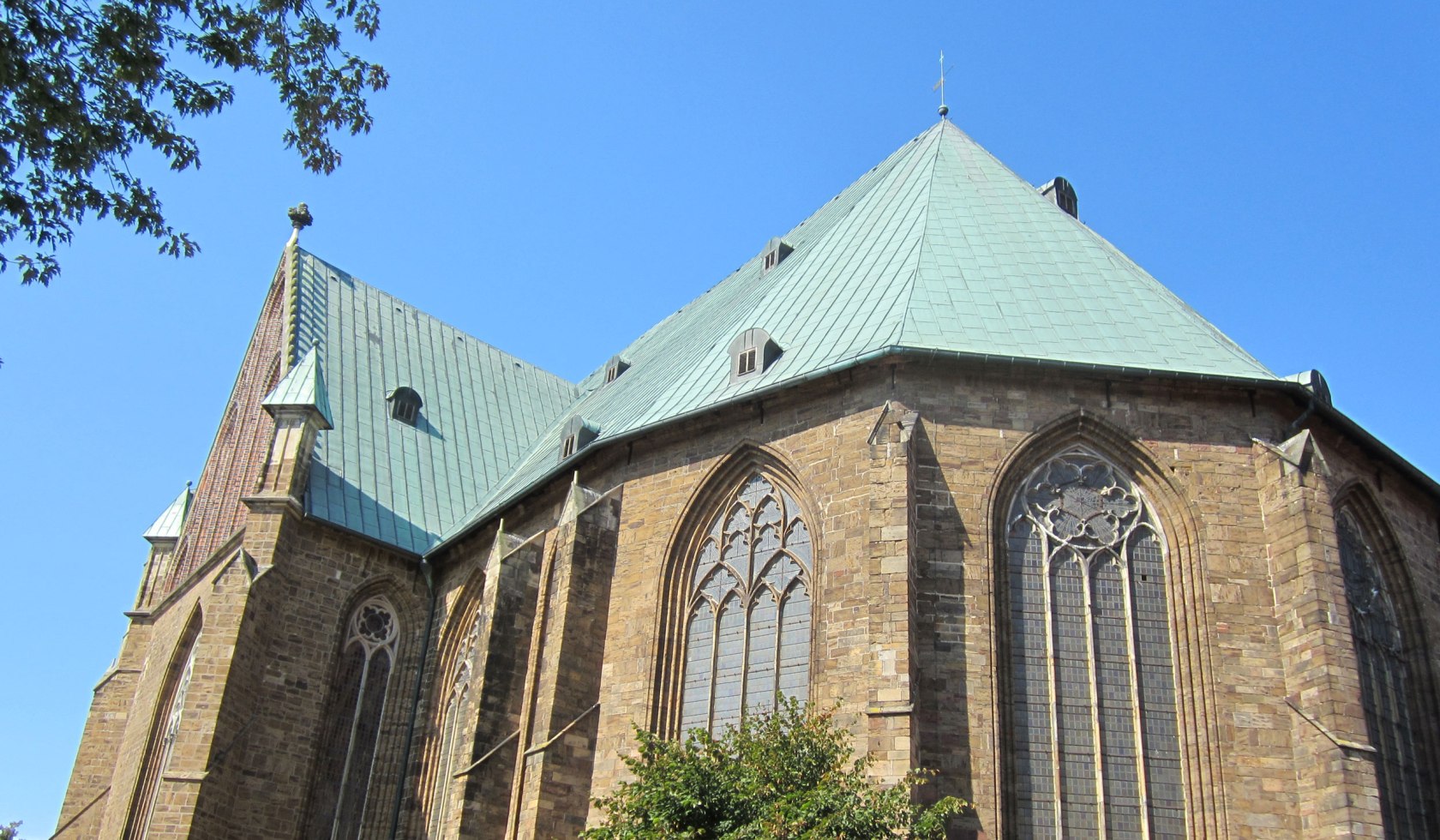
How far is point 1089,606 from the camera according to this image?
1481 cm

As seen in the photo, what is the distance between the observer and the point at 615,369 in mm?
26500

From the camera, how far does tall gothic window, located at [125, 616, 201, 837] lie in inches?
766

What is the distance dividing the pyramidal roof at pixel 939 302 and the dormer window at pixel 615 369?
2.50 metres

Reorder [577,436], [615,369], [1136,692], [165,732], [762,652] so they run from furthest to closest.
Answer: [615,369], [165,732], [577,436], [762,652], [1136,692]

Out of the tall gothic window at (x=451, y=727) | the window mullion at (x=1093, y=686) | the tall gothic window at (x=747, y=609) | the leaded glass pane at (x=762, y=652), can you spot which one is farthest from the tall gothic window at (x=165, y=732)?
the window mullion at (x=1093, y=686)

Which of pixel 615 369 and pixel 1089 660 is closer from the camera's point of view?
pixel 1089 660

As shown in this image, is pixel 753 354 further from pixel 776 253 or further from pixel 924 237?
pixel 776 253

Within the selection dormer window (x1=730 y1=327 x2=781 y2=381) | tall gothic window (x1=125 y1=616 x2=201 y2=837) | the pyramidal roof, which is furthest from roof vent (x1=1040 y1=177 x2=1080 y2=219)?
tall gothic window (x1=125 y1=616 x2=201 y2=837)

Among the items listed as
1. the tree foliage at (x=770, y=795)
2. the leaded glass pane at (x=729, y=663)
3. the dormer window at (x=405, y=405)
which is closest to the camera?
the tree foliage at (x=770, y=795)

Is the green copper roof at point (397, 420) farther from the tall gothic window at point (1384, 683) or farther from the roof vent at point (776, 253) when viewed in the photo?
the tall gothic window at point (1384, 683)

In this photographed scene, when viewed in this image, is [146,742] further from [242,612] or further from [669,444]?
[669,444]

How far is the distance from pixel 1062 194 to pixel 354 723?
15237 mm

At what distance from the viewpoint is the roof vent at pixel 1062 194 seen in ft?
77.8

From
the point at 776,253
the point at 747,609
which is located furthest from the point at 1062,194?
the point at 747,609
